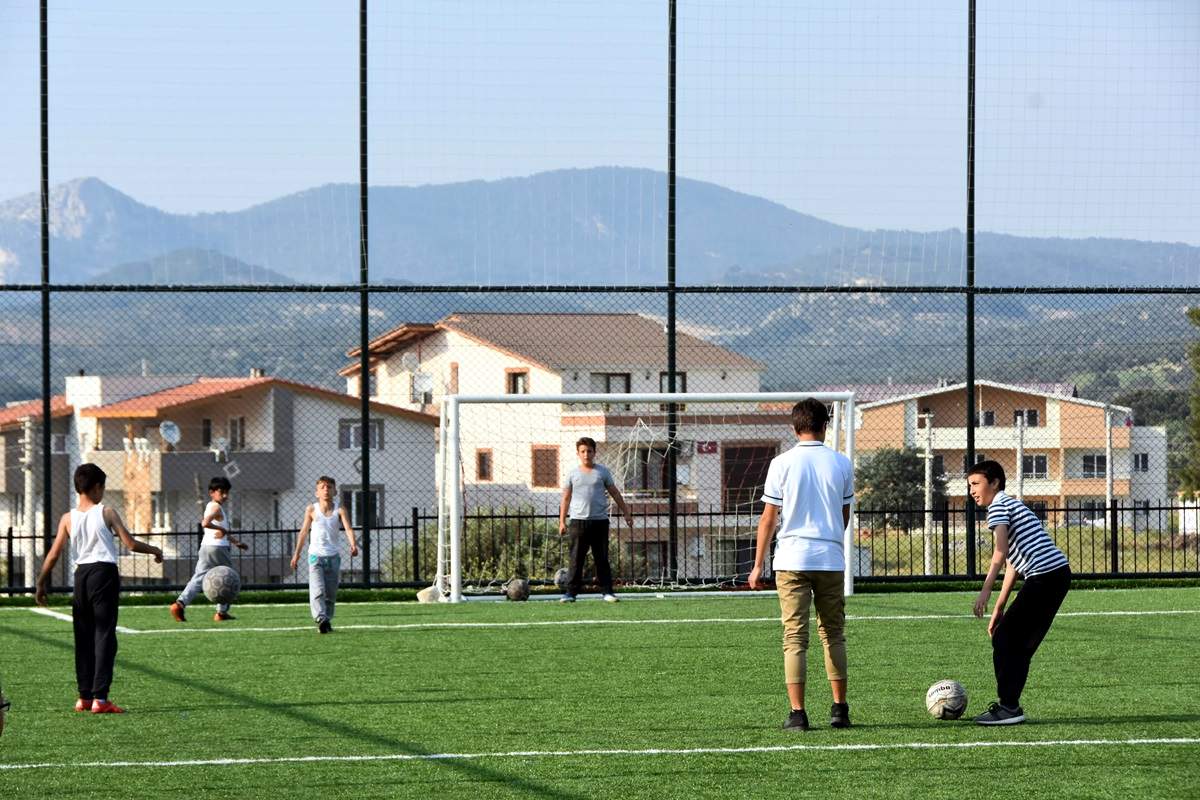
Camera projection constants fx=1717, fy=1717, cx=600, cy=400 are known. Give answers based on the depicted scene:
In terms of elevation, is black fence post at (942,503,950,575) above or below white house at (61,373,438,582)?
below

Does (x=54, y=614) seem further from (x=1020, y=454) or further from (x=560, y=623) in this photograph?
(x=1020, y=454)

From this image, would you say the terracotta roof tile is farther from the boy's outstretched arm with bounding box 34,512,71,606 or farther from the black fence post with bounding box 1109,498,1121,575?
the boy's outstretched arm with bounding box 34,512,71,606

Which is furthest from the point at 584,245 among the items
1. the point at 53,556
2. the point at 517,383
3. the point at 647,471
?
the point at 53,556

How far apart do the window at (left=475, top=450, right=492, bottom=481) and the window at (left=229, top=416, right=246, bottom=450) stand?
14628mm

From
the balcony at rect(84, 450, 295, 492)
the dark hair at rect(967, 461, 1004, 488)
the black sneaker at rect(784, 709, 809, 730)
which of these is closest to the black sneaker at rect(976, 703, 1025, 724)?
the black sneaker at rect(784, 709, 809, 730)

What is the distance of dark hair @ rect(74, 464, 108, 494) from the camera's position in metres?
10.3

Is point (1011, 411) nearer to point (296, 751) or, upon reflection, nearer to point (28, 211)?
point (28, 211)

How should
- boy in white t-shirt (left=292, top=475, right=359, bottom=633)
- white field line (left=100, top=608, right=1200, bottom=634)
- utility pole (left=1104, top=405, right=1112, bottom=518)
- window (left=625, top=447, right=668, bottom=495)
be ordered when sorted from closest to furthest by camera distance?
boy in white t-shirt (left=292, top=475, right=359, bottom=633) < white field line (left=100, top=608, right=1200, bottom=634) < window (left=625, top=447, right=668, bottom=495) < utility pole (left=1104, top=405, right=1112, bottom=518)

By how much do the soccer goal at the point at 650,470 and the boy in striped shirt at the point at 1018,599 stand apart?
30.4 feet

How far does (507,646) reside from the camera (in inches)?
539

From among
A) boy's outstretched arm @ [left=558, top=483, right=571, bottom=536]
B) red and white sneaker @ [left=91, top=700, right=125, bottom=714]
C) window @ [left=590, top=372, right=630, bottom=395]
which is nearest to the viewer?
red and white sneaker @ [left=91, top=700, right=125, bottom=714]

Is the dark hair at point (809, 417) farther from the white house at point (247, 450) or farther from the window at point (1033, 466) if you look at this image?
the window at point (1033, 466)

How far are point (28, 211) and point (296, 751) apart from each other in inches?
481

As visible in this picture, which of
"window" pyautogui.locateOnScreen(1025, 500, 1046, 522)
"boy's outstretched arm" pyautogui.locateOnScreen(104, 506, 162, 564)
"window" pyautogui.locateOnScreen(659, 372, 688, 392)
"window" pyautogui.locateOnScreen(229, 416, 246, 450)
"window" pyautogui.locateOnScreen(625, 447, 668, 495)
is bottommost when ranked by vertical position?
"window" pyautogui.locateOnScreen(1025, 500, 1046, 522)
